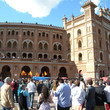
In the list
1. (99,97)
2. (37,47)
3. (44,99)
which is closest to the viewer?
(44,99)

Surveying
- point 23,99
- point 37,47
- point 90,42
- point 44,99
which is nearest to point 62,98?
point 44,99

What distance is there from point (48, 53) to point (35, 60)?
19.2ft

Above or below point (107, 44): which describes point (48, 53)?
below

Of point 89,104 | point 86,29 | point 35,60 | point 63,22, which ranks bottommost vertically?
point 89,104

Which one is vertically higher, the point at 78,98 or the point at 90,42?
the point at 90,42

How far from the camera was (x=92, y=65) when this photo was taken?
31156mm

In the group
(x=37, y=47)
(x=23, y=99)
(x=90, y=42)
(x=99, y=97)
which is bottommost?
(x=23, y=99)

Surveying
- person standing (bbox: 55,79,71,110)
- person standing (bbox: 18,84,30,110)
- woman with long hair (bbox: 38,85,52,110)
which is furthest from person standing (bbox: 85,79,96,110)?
person standing (bbox: 18,84,30,110)

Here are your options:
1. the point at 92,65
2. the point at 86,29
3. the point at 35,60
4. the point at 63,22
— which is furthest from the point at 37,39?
the point at 92,65

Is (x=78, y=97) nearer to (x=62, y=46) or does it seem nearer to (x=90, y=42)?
(x=90, y=42)

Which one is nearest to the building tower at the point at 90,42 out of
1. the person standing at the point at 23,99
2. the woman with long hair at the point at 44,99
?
the person standing at the point at 23,99

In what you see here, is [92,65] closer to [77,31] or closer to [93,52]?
[93,52]

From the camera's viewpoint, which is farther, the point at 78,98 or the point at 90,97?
the point at 78,98

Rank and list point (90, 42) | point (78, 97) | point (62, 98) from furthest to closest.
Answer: point (90, 42) < point (78, 97) < point (62, 98)
